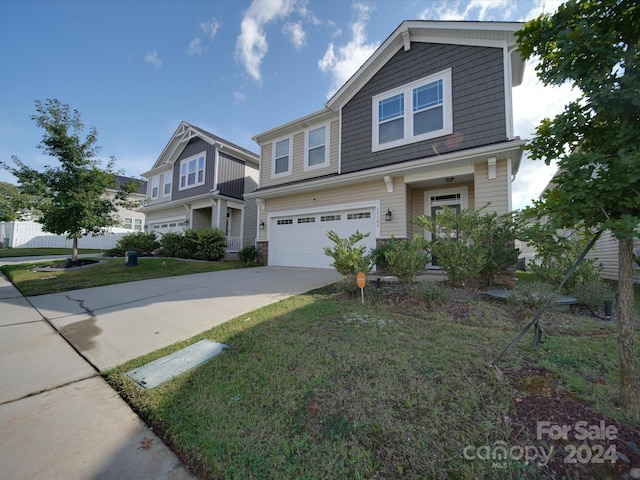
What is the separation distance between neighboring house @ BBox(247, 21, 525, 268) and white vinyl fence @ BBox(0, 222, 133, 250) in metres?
17.0

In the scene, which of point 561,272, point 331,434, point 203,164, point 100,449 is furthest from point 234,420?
point 203,164

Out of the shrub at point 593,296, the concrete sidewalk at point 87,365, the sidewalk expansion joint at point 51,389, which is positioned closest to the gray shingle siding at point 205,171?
the concrete sidewalk at point 87,365

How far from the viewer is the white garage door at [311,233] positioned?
8969 millimetres

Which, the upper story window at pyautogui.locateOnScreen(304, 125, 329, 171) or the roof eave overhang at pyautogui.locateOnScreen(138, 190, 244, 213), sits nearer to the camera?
the upper story window at pyautogui.locateOnScreen(304, 125, 329, 171)

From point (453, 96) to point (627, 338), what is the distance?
765 centimetres

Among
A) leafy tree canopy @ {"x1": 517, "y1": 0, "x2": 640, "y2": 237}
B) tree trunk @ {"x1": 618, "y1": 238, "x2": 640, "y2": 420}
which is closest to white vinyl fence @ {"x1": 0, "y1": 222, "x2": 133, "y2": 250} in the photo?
leafy tree canopy @ {"x1": 517, "y1": 0, "x2": 640, "y2": 237}

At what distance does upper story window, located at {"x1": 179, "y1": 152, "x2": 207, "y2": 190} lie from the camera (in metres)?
14.9

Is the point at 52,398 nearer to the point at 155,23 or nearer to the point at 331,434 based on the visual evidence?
the point at 331,434

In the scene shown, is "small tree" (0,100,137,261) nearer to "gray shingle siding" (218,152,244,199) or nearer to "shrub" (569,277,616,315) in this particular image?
"gray shingle siding" (218,152,244,199)

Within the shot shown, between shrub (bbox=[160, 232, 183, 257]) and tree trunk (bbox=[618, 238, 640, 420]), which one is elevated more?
shrub (bbox=[160, 232, 183, 257])

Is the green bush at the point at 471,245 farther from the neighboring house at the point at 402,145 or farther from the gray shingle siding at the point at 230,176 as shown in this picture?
the gray shingle siding at the point at 230,176

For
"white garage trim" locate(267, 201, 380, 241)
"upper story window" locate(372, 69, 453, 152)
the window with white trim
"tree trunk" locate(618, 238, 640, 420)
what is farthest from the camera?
the window with white trim

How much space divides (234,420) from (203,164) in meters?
15.5

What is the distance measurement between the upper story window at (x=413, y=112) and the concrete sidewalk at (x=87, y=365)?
5623mm
